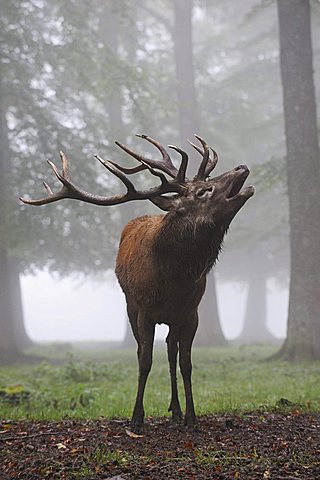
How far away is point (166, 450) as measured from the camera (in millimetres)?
4648

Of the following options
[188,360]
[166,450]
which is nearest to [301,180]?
[188,360]

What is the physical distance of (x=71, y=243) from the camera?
766 inches

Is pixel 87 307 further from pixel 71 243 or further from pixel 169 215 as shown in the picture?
pixel 169 215

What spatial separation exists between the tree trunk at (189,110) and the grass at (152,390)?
256 inches

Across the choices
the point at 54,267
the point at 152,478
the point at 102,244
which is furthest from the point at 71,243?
the point at 152,478

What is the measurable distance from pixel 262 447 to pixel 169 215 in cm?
209

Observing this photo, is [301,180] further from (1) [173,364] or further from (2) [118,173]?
(2) [118,173]

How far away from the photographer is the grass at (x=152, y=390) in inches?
267

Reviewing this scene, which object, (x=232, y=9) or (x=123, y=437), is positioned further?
(x=232, y=9)

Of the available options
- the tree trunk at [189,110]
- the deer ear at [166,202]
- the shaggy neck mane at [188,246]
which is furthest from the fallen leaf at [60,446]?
the tree trunk at [189,110]

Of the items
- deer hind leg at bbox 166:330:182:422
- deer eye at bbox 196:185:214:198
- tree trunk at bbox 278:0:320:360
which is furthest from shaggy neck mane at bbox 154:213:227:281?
tree trunk at bbox 278:0:320:360

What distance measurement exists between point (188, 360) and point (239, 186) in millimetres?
1758

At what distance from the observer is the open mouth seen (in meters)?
4.80

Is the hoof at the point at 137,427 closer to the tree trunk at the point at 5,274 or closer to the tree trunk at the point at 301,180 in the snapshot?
the tree trunk at the point at 301,180
